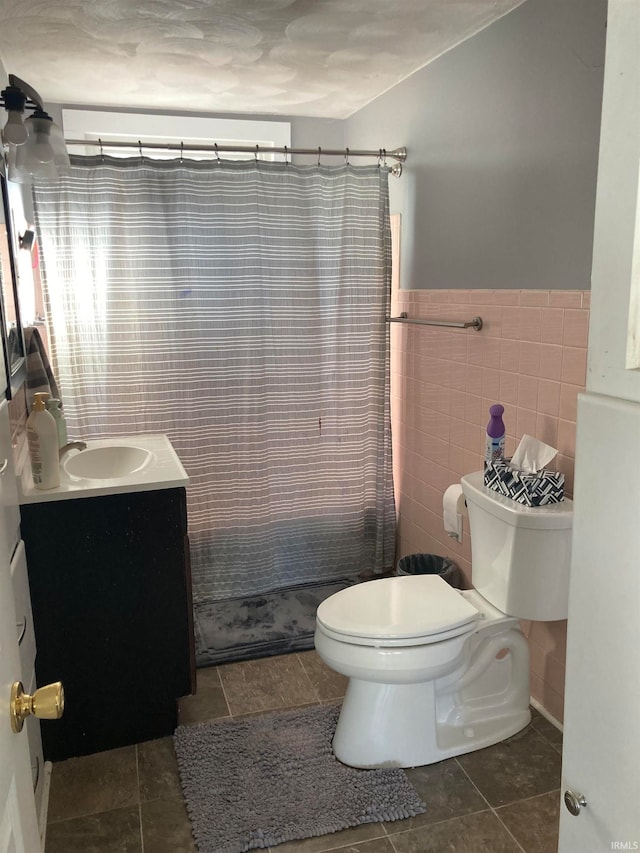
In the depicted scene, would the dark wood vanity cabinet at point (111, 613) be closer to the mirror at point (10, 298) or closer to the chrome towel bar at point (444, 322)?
the mirror at point (10, 298)

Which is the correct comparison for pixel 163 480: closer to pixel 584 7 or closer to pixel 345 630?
pixel 345 630

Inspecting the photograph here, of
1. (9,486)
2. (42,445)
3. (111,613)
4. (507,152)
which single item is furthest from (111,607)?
(507,152)

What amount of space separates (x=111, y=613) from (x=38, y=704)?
1.30 meters

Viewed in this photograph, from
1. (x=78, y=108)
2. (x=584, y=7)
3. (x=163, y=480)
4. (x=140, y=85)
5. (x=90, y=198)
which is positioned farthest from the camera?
(x=78, y=108)

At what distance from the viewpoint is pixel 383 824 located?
5.93 ft

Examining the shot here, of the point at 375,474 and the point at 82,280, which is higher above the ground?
the point at 82,280

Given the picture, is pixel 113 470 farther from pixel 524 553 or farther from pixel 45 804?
pixel 524 553

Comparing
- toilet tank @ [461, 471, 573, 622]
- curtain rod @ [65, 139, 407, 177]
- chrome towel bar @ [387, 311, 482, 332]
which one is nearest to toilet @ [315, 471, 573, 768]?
toilet tank @ [461, 471, 573, 622]

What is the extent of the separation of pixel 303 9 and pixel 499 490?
1565 millimetres

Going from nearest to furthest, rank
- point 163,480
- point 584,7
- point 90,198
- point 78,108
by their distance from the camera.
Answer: point 584,7, point 163,480, point 90,198, point 78,108

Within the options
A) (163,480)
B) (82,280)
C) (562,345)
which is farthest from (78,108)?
(562,345)

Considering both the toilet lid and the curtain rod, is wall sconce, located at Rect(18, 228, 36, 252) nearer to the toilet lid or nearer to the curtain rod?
the curtain rod

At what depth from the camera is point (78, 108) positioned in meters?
3.18

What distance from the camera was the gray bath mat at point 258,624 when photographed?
2654 mm
